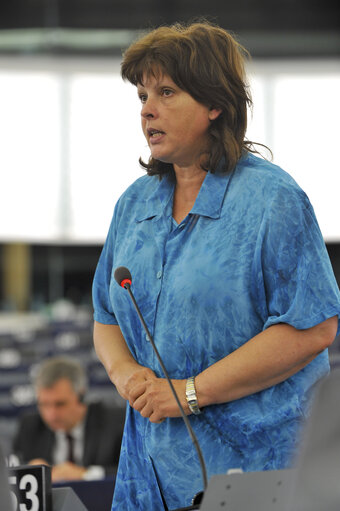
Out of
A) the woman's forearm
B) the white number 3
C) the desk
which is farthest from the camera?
the desk

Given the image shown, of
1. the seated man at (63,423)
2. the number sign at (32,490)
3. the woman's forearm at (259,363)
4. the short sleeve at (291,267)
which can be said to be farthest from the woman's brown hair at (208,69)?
the seated man at (63,423)

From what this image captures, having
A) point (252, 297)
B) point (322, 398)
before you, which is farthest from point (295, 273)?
point (322, 398)

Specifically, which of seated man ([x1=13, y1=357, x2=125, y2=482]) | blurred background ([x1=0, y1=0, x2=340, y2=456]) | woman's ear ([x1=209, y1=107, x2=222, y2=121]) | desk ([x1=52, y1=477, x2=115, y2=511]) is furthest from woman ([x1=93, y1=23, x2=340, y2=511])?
blurred background ([x1=0, y1=0, x2=340, y2=456])

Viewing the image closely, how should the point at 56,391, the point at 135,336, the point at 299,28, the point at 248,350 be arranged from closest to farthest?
the point at 248,350 → the point at 135,336 → the point at 56,391 → the point at 299,28

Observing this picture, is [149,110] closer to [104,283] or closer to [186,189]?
[186,189]

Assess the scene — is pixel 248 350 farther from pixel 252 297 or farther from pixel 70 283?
pixel 70 283

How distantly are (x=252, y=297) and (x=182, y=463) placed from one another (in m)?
0.27

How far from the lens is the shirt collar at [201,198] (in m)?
1.32

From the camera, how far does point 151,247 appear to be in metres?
1.36

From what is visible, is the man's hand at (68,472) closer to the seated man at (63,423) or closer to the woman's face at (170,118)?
the seated man at (63,423)

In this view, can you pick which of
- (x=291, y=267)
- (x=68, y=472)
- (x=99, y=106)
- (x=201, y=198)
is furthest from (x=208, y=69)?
(x=99, y=106)

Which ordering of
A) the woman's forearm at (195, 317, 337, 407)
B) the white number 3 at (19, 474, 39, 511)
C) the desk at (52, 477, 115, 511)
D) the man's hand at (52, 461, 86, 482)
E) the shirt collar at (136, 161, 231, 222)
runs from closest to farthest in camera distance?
the white number 3 at (19, 474, 39, 511), the woman's forearm at (195, 317, 337, 407), the shirt collar at (136, 161, 231, 222), the desk at (52, 477, 115, 511), the man's hand at (52, 461, 86, 482)

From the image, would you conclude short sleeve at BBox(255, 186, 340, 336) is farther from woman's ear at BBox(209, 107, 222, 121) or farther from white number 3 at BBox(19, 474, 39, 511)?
white number 3 at BBox(19, 474, 39, 511)

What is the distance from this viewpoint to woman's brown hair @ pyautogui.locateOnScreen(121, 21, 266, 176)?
1.29 m
